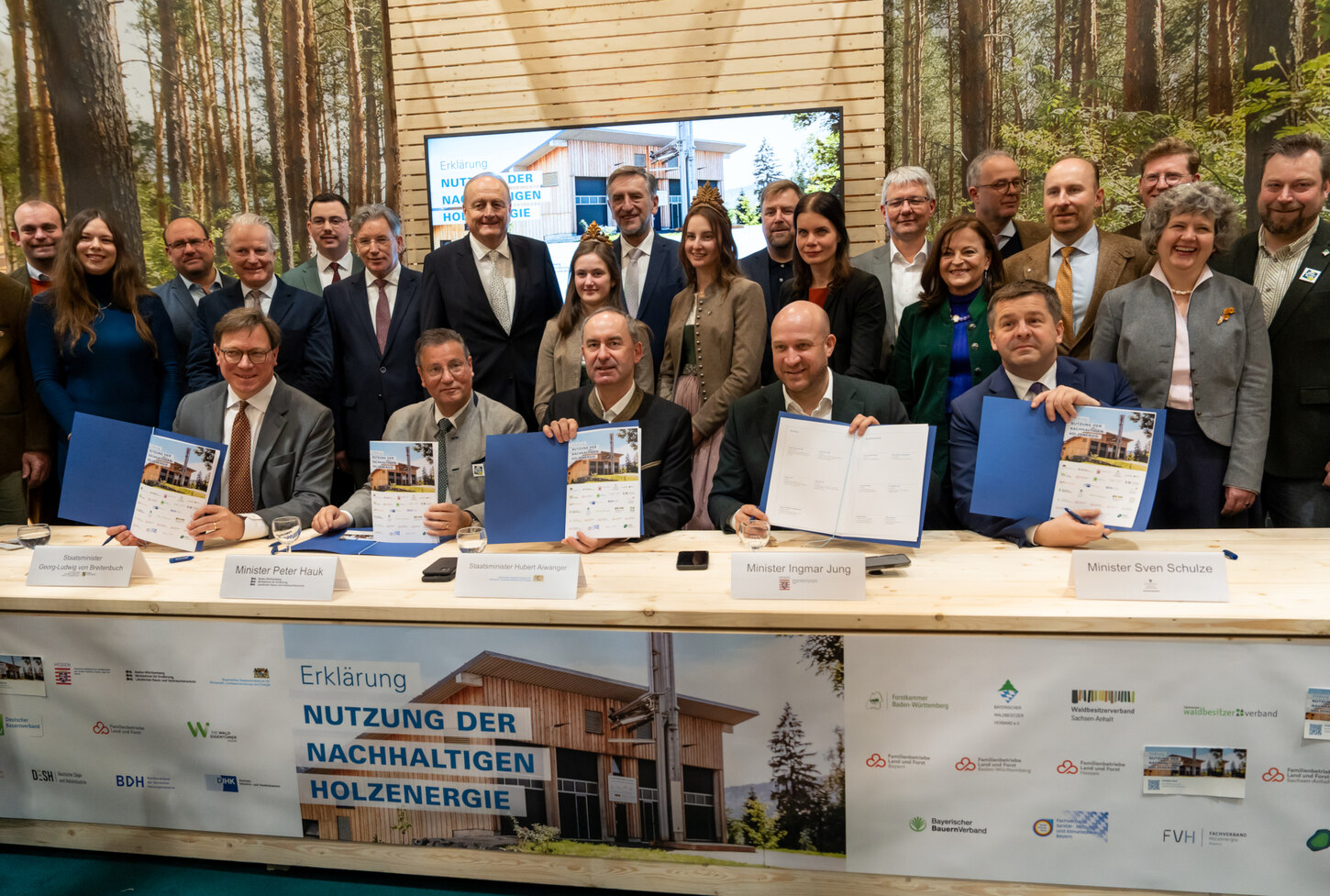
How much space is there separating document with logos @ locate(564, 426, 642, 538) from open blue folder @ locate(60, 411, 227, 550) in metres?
1.07

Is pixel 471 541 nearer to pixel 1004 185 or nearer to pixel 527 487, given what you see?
pixel 527 487

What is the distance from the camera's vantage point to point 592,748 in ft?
6.13

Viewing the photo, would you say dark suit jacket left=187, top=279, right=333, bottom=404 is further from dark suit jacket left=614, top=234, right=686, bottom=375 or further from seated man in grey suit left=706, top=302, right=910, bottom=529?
seated man in grey suit left=706, top=302, right=910, bottom=529

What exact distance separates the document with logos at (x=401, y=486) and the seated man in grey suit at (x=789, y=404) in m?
0.86

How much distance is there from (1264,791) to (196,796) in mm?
2429

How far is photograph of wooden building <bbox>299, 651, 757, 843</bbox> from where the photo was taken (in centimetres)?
183

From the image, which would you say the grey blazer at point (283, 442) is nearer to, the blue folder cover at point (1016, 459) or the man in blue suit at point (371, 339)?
the man in blue suit at point (371, 339)

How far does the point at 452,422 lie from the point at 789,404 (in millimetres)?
1131

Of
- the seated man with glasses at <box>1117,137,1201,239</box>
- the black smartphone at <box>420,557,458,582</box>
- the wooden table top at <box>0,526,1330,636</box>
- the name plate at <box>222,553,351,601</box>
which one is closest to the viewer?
the wooden table top at <box>0,526,1330,636</box>

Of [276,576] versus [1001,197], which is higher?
[1001,197]

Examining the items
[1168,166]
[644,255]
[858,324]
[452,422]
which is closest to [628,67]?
[644,255]

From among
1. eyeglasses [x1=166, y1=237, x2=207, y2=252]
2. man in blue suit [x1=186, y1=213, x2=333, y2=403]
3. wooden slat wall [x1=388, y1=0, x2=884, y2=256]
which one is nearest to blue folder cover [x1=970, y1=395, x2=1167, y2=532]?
man in blue suit [x1=186, y1=213, x2=333, y2=403]

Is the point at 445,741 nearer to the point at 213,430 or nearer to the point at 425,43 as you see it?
the point at 213,430

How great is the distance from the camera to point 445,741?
6.36ft
